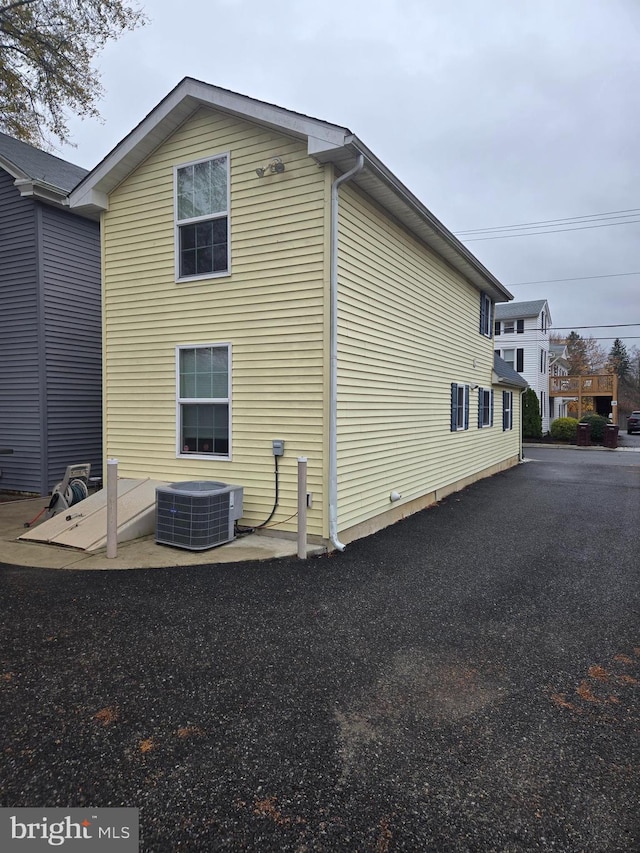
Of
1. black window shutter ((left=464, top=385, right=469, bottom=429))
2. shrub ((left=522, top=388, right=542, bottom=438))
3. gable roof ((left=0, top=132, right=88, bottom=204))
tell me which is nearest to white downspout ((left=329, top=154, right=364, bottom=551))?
gable roof ((left=0, top=132, right=88, bottom=204))

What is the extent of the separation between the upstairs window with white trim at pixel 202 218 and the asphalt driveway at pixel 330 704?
12.9ft

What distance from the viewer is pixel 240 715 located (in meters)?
2.56

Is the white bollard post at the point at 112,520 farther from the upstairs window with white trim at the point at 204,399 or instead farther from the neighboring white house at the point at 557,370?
the neighboring white house at the point at 557,370

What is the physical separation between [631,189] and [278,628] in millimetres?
32302

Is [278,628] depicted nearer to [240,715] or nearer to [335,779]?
[240,715]

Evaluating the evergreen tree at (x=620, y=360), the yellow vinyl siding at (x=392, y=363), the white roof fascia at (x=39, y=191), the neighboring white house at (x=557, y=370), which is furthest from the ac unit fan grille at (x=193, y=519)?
the evergreen tree at (x=620, y=360)

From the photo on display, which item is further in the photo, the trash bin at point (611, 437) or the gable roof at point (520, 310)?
the gable roof at point (520, 310)

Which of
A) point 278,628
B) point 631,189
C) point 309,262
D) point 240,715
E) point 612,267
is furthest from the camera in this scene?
point 612,267

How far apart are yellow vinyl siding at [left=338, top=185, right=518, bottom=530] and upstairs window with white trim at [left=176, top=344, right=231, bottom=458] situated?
161 cm

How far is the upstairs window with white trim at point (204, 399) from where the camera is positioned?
6.40 meters

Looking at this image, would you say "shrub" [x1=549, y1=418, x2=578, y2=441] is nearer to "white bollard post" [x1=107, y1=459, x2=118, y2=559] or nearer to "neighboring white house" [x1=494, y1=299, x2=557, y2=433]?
"neighboring white house" [x1=494, y1=299, x2=557, y2=433]

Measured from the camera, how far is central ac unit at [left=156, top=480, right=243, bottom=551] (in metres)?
5.43

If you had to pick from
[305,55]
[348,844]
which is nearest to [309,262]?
[348,844]

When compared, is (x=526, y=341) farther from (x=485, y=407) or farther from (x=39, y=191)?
(x=39, y=191)
